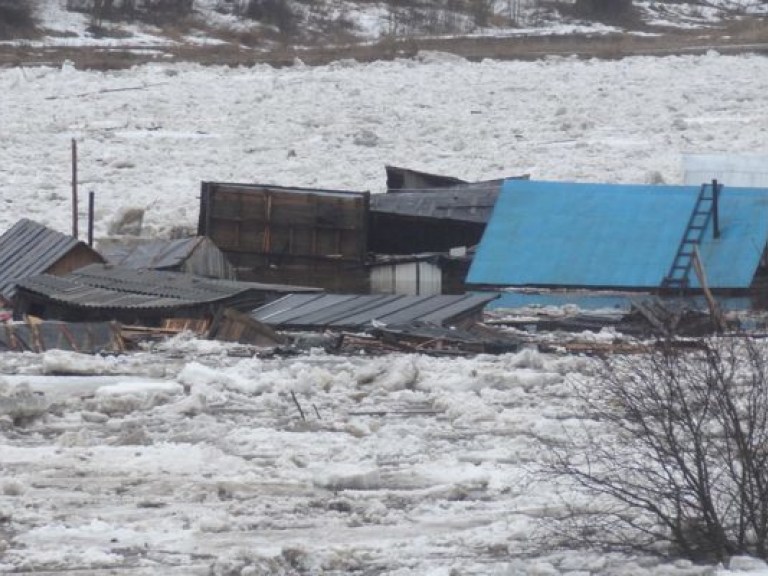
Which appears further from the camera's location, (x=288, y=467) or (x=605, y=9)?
(x=605, y=9)

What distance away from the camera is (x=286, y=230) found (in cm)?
1998

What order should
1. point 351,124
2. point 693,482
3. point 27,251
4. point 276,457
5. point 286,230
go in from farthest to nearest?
1. point 351,124
2. point 286,230
3. point 27,251
4. point 276,457
5. point 693,482

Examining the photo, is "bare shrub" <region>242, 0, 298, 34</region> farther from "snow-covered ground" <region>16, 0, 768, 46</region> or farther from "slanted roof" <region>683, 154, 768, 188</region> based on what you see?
"slanted roof" <region>683, 154, 768, 188</region>

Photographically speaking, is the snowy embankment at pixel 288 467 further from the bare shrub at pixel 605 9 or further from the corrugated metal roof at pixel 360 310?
the bare shrub at pixel 605 9

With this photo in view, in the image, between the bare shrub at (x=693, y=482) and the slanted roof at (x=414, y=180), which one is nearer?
the bare shrub at (x=693, y=482)

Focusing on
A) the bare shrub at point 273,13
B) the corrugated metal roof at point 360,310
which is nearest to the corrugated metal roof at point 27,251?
the corrugated metal roof at point 360,310

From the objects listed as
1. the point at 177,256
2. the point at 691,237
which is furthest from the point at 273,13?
the point at 691,237

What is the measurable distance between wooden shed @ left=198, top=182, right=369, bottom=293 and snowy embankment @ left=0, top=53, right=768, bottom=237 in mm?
1856

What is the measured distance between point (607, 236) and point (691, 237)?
3.11ft

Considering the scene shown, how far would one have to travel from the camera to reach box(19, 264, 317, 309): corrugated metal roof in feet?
50.2

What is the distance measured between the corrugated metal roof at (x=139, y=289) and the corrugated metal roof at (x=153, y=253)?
31.8 inches

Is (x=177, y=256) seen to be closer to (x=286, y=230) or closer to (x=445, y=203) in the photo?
(x=286, y=230)

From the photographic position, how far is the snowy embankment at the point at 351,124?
24844 mm

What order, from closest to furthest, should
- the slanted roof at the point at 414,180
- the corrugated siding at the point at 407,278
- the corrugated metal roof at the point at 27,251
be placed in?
the corrugated metal roof at the point at 27,251
the corrugated siding at the point at 407,278
the slanted roof at the point at 414,180
